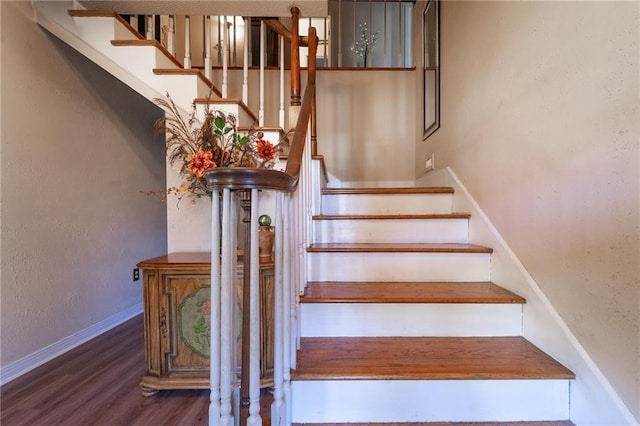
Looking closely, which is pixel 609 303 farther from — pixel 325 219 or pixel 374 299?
pixel 325 219

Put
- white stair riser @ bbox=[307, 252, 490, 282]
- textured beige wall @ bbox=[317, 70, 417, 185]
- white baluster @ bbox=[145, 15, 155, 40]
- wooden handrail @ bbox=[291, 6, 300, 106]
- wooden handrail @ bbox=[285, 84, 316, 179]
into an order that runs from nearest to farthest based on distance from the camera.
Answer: wooden handrail @ bbox=[285, 84, 316, 179] < white stair riser @ bbox=[307, 252, 490, 282] < wooden handrail @ bbox=[291, 6, 300, 106] < white baluster @ bbox=[145, 15, 155, 40] < textured beige wall @ bbox=[317, 70, 417, 185]

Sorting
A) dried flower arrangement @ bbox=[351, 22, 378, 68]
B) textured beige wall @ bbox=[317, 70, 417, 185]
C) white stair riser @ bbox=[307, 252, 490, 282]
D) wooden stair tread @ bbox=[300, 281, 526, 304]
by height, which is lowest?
wooden stair tread @ bbox=[300, 281, 526, 304]

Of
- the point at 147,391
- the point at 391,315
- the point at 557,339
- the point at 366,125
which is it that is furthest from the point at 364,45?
the point at 147,391

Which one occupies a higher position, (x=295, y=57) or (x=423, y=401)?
(x=295, y=57)

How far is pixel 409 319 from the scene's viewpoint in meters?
1.34

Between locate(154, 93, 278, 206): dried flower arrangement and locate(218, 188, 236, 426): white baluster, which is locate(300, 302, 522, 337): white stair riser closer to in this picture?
locate(218, 188, 236, 426): white baluster

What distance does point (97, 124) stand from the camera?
235 centimetres

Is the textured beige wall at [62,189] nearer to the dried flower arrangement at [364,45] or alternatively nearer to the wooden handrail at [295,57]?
the wooden handrail at [295,57]

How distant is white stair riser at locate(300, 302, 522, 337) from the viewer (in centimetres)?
132

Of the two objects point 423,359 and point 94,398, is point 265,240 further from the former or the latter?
point 94,398

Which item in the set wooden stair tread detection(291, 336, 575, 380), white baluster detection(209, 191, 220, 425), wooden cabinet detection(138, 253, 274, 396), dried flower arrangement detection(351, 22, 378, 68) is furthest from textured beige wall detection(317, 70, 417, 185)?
white baluster detection(209, 191, 220, 425)

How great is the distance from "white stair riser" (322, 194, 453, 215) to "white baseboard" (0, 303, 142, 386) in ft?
6.47

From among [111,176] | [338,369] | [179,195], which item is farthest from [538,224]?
[111,176]

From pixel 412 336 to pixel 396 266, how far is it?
383 millimetres
